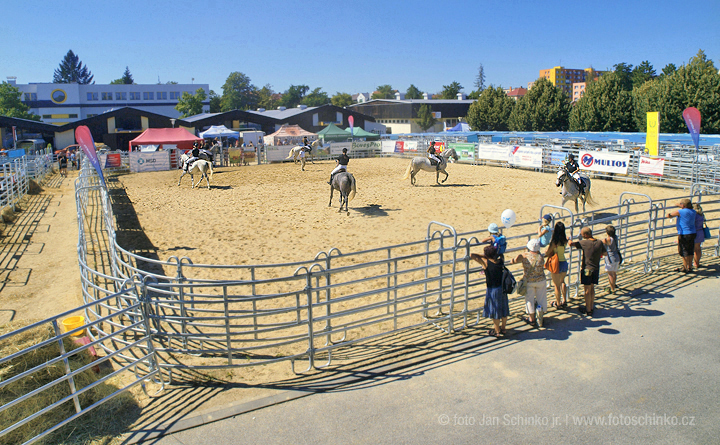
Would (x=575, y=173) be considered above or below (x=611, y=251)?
above

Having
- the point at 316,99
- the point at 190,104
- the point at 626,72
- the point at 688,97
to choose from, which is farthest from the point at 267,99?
the point at 688,97

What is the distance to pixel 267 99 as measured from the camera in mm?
142125

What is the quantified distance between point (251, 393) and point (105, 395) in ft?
Result: 5.00

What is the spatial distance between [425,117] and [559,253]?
64.0m

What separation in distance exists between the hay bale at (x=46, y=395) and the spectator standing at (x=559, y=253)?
5.88m

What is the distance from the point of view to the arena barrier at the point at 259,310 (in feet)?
18.1

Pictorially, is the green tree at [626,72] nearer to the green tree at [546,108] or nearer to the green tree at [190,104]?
the green tree at [546,108]

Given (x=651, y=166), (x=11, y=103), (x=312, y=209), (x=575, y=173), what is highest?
(x=11, y=103)

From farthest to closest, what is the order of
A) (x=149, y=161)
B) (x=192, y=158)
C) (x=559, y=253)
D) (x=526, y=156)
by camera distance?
(x=149, y=161) → (x=526, y=156) → (x=192, y=158) → (x=559, y=253)

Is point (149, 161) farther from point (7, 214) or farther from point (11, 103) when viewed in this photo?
point (11, 103)

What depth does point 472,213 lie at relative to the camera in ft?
49.4

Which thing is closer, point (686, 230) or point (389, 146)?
point (686, 230)

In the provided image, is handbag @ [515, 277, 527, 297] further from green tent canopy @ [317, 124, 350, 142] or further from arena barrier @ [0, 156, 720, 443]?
green tent canopy @ [317, 124, 350, 142]

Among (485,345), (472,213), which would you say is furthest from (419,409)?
(472,213)
